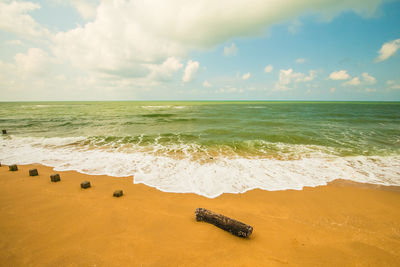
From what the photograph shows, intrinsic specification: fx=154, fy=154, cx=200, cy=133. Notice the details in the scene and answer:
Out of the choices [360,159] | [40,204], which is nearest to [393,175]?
[360,159]

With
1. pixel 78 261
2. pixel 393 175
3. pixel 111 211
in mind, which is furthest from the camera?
pixel 393 175

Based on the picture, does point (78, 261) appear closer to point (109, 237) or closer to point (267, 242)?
point (109, 237)

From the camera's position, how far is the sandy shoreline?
3066mm

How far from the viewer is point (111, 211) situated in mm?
4465

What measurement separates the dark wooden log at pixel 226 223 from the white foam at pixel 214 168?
64.5 inches

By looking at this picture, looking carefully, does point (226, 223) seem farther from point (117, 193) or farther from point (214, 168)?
point (214, 168)

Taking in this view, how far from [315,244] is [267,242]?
110cm

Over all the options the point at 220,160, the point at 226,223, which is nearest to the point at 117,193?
the point at 226,223

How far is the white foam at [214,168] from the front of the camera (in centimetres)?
642

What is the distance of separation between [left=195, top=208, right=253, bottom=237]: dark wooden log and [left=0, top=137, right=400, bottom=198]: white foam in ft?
5.37

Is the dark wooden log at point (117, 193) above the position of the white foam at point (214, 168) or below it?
above

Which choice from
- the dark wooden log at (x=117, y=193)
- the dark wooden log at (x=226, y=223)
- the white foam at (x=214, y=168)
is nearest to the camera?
the dark wooden log at (x=226, y=223)

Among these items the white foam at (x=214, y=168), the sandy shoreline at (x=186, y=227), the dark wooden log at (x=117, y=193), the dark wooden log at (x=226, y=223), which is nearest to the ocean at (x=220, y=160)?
the white foam at (x=214, y=168)

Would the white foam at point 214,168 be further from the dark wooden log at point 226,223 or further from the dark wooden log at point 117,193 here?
the dark wooden log at point 226,223
